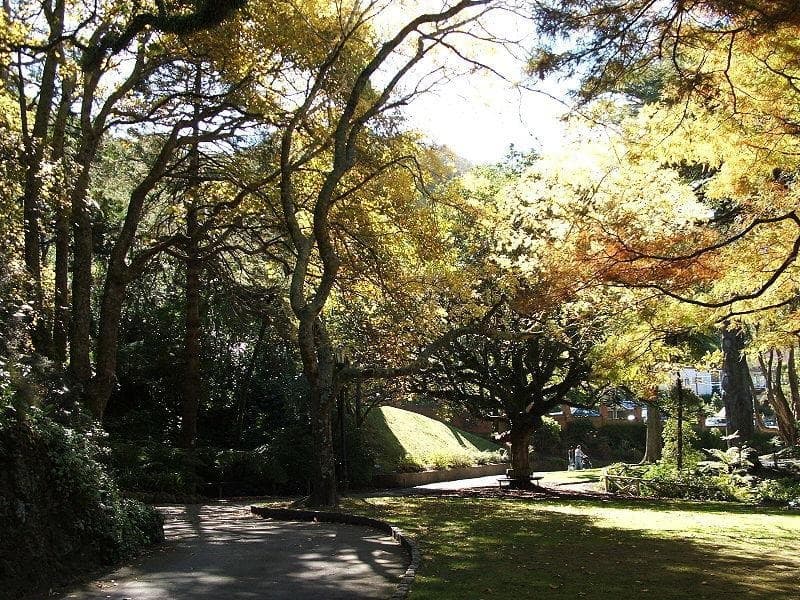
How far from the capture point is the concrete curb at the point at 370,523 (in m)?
7.09

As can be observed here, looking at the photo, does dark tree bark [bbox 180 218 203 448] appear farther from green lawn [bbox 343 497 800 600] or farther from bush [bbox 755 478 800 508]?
bush [bbox 755 478 800 508]

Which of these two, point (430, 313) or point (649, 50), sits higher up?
point (649, 50)

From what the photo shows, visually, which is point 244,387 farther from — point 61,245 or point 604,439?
point 604,439

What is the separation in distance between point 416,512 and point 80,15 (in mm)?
11438

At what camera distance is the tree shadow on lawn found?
269 inches

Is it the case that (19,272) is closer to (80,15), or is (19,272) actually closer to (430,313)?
(80,15)

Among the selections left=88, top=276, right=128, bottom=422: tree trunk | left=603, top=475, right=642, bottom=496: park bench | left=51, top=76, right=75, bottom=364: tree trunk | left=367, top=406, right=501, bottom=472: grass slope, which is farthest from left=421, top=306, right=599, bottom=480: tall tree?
left=51, top=76, right=75, bottom=364: tree trunk

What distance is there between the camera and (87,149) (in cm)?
1448

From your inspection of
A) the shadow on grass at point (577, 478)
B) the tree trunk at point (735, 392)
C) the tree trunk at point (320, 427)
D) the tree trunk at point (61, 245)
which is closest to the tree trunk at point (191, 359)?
the tree trunk at point (61, 245)

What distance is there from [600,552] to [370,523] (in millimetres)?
4077

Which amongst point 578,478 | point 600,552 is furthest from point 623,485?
point 600,552

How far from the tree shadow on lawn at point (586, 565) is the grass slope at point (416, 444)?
1400 centimetres

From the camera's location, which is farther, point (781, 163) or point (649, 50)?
point (781, 163)

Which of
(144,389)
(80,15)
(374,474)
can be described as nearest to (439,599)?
(80,15)
